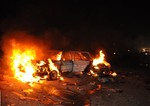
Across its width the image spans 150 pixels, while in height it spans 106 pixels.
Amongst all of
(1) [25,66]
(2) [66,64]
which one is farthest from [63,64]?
(1) [25,66]

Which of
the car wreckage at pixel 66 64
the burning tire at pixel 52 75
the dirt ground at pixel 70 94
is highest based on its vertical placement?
the car wreckage at pixel 66 64

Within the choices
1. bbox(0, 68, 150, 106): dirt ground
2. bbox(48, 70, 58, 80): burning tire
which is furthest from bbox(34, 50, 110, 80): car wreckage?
bbox(0, 68, 150, 106): dirt ground

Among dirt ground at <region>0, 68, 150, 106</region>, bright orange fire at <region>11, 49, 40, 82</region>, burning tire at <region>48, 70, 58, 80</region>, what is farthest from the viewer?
burning tire at <region>48, 70, 58, 80</region>

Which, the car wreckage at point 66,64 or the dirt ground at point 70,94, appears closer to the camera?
the dirt ground at point 70,94

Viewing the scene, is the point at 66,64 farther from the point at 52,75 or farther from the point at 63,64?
the point at 52,75

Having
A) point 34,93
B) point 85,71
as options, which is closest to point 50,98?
point 34,93

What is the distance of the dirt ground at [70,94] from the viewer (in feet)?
27.8

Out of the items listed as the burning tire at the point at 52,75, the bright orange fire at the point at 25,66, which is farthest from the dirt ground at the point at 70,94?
the bright orange fire at the point at 25,66

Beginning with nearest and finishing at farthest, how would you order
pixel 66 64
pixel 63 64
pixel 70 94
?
pixel 70 94 → pixel 63 64 → pixel 66 64

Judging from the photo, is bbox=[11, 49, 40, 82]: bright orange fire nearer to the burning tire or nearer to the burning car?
the burning car

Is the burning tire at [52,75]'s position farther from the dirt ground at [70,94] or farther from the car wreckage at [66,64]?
the dirt ground at [70,94]

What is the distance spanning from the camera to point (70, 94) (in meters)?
10.0

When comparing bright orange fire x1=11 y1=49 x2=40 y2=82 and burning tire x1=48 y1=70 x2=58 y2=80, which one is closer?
bright orange fire x1=11 y1=49 x2=40 y2=82

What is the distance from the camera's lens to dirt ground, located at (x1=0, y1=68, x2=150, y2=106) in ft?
27.8
